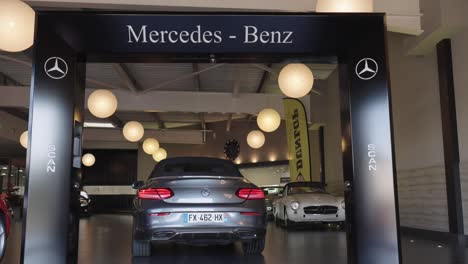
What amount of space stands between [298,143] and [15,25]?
802cm

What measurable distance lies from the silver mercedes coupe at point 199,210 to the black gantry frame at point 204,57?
2.62 feet

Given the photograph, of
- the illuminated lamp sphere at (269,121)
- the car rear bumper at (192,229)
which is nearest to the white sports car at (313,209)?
the illuminated lamp sphere at (269,121)

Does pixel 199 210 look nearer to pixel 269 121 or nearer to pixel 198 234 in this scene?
pixel 198 234

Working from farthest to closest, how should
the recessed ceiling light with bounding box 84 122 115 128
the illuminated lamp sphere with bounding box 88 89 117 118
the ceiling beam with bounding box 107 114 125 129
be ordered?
the recessed ceiling light with bounding box 84 122 115 128 → the ceiling beam with bounding box 107 114 125 129 → the illuminated lamp sphere with bounding box 88 89 117 118

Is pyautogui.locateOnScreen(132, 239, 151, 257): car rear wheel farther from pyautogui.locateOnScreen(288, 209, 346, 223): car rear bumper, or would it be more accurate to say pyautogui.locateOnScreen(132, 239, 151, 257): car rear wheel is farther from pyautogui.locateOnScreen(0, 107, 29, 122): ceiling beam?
pyautogui.locateOnScreen(0, 107, 29, 122): ceiling beam

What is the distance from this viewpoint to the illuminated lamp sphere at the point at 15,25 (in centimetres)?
400

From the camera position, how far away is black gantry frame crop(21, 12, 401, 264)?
12.1 feet

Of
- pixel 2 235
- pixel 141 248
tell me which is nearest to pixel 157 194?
pixel 141 248

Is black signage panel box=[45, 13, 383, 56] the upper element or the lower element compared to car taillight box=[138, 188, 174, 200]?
upper

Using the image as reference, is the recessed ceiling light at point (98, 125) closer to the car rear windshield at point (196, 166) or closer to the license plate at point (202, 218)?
the car rear windshield at point (196, 166)

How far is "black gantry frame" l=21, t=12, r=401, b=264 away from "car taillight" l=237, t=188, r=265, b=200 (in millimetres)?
990

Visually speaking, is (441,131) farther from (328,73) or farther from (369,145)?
(328,73)

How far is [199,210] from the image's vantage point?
4.41 m

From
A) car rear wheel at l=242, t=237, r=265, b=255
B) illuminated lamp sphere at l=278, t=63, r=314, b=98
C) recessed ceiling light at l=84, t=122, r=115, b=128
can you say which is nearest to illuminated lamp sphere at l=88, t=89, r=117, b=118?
illuminated lamp sphere at l=278, t=63, r=314, b=98
